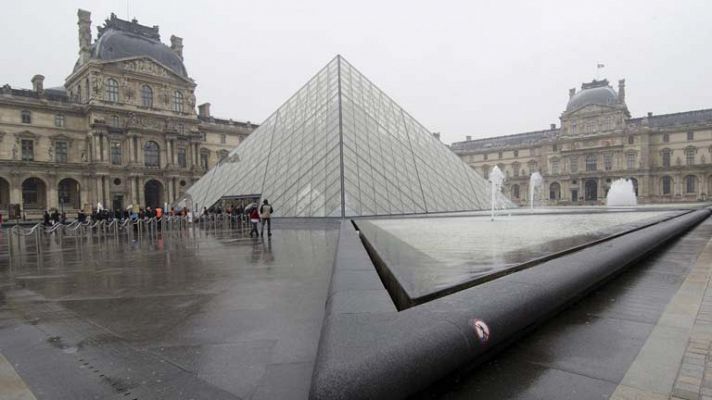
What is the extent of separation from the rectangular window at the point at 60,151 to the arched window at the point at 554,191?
6672 centimetres

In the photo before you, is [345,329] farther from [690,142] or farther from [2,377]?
[690,142]

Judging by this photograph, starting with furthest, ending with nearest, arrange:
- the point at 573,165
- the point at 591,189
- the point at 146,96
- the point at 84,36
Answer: the point at 573,165, the point at 591,189, the point at 146,96, the point at 84,36

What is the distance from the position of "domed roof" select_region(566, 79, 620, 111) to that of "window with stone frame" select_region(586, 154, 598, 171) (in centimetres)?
780

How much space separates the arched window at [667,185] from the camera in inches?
2277

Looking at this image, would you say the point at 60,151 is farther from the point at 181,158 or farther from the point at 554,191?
the point at 554,191

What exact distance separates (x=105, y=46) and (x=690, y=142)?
75219mm

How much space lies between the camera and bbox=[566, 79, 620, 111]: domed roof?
61.1 meters

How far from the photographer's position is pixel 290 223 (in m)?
16.1

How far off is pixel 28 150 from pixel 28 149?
3.8 inches

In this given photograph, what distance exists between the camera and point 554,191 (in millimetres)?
66562

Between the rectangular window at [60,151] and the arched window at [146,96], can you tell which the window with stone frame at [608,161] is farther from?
the rectangular window at [60,151]

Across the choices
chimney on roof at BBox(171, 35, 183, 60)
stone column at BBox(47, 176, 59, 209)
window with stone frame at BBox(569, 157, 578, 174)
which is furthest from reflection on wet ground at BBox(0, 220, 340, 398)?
window with stone frame at BBox(569, 157, 578, 174)

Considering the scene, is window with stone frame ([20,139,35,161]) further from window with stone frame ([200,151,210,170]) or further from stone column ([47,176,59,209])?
window with stone frame ([200,151,210,170])

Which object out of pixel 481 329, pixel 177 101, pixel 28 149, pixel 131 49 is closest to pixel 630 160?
pixel 177 101
